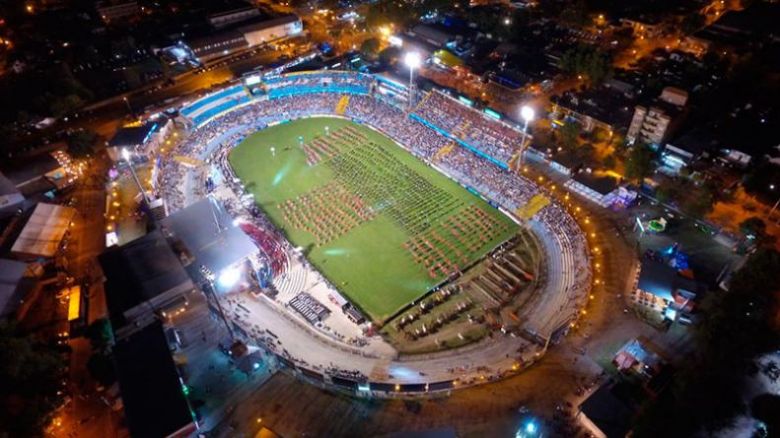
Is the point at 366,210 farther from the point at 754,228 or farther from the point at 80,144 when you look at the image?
the point at 754,228

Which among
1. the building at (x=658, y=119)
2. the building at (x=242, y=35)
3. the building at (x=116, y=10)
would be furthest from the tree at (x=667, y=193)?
the building at (x=116, y=10)

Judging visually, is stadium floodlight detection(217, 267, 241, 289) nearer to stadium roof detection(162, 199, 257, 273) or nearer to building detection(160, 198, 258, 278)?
building detection(160, 198, 258, 278)

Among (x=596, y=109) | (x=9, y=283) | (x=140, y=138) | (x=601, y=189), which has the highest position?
(x=140, y=138)

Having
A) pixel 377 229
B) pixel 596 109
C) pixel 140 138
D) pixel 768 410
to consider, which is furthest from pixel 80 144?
pixel 768 410

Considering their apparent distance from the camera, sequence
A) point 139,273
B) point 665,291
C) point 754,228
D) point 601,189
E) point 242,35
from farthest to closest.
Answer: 1. point 242,35
2. point 601,189
3. point 754,228
4. point 139,273
5. point 665,291

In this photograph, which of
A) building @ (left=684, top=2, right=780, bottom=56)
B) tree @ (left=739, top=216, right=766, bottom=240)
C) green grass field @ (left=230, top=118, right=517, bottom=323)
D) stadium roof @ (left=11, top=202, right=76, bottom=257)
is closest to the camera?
tree @ (left=739, top=216, right=766, bottom=240)

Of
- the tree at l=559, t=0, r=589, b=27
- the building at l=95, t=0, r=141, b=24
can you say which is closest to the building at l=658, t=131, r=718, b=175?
the tree at l=559, t=0, r=589, b=27

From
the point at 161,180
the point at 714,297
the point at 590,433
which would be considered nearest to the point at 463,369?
the point at 590,433

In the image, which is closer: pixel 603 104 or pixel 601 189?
pixel 601 189
